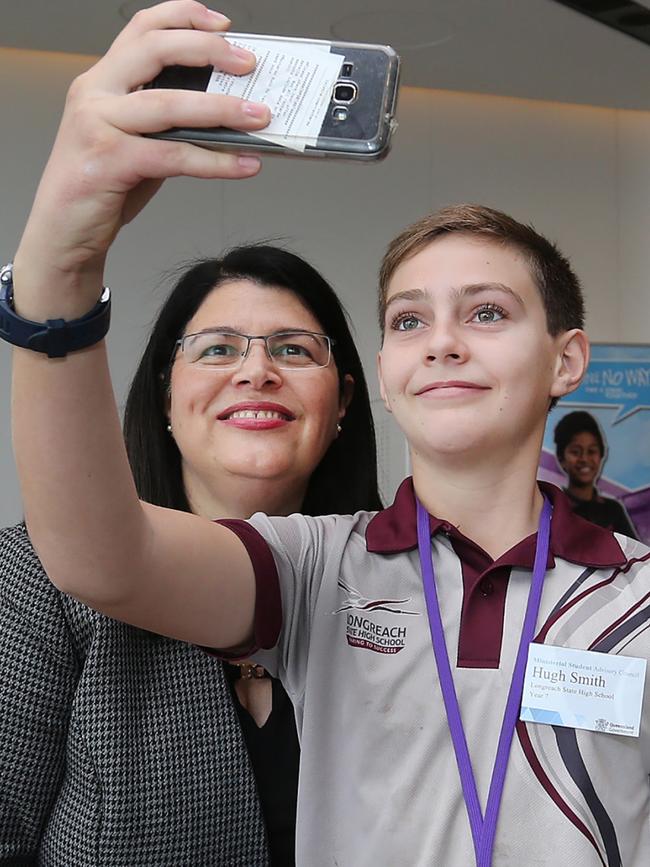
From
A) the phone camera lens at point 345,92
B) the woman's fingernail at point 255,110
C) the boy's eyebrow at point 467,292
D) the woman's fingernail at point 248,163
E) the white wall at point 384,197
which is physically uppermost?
the white wall at point 384,197

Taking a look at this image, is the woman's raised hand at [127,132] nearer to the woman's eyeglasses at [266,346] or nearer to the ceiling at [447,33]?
the woman's eyeglasses at [266,346]

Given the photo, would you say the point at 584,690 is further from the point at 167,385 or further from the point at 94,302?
the point at 167,385

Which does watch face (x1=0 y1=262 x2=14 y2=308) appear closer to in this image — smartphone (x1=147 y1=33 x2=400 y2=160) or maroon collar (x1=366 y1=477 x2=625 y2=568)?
smartphone (x1=147 y1=33 x2=400 y2=160)

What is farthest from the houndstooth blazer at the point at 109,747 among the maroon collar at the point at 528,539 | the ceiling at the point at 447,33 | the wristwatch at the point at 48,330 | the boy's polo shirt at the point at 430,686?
the ceiling at the point at 447,33

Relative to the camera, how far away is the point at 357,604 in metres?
1.36

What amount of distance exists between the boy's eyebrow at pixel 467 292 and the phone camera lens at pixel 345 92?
0.55 meters

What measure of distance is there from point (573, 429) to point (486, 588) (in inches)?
129

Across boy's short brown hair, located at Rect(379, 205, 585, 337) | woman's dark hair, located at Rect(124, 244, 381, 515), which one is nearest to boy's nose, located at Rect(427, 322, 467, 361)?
boy's short brown hair, located at Rect(379, 205, 585, 337)

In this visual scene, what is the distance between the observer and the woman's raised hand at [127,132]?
867mm

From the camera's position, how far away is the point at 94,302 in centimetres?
97

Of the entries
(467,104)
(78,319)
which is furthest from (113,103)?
(467,104)

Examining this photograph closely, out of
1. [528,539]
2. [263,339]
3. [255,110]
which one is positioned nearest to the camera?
[255,110]

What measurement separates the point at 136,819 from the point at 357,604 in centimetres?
46

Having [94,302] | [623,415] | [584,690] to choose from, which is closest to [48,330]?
[94,302]
